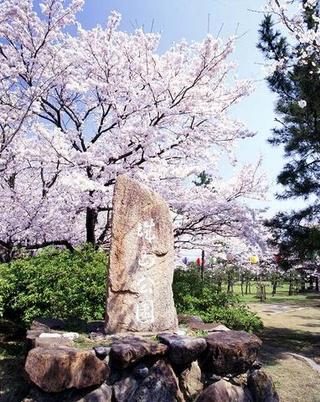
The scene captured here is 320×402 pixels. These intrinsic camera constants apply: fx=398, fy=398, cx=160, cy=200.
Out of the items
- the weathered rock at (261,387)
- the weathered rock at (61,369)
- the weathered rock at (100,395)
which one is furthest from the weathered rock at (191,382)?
the weathered rock at (61,369)

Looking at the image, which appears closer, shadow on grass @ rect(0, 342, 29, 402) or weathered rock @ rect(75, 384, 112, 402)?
weathered rock @ rect(75, 384, 112, 402)

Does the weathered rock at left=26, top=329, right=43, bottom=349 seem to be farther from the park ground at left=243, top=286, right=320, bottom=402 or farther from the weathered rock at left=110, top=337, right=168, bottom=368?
the park ground at left=243, top=286, right=320, bottom=402

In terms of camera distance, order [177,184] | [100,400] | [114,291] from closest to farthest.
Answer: [100,400] < [114,291] < [177,184]

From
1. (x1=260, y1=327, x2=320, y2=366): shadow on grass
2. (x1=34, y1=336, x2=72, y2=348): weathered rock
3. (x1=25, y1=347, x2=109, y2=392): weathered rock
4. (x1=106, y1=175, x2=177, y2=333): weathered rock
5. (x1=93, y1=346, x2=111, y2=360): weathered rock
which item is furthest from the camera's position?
(x1=260, y1=327, x2=320, y2=366): shadow on grass

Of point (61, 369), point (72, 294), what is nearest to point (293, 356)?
point (72, 294)

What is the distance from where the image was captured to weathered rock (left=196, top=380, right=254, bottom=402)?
14.6 feet

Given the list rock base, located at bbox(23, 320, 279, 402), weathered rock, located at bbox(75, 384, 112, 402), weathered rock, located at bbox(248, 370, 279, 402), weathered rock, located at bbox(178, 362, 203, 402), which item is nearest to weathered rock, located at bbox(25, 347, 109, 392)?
rock base, located at bbox(23, 320, 279, 402)

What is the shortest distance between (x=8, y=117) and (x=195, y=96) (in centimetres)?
404

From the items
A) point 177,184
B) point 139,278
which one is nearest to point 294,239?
point 177,184

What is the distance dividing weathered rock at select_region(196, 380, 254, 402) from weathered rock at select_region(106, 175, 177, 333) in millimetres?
1095

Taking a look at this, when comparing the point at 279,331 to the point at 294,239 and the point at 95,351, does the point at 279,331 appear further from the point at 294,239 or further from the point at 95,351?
the point at 95,351

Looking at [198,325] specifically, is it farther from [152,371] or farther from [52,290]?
[52,290]

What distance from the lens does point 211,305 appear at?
27.3ft

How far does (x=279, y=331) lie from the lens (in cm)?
1286
